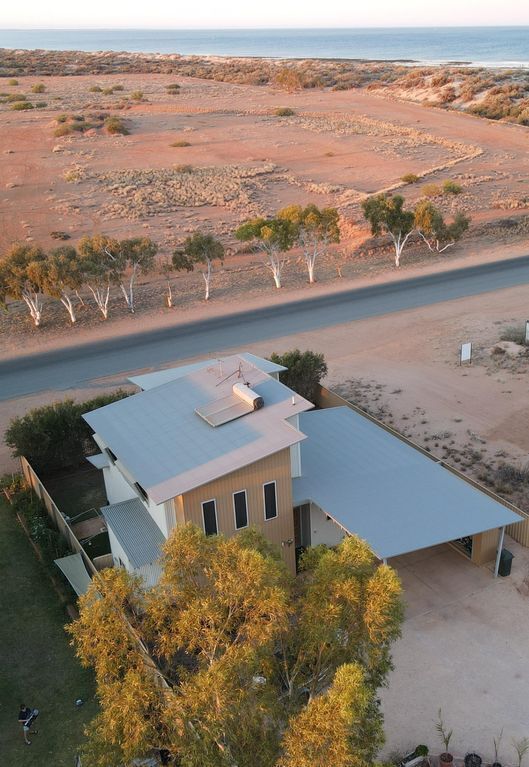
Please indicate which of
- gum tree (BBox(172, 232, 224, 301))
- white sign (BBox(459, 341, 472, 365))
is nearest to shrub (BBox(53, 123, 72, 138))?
gum tree (BBox(172, 232, 224, 301))

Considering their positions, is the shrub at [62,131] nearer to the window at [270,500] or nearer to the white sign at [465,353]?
the white sign at [465,353]

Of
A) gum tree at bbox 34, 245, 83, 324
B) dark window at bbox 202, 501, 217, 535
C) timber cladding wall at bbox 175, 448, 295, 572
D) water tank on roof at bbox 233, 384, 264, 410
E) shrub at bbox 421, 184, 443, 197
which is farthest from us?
shrub at bbox 421, 184, 443, 197

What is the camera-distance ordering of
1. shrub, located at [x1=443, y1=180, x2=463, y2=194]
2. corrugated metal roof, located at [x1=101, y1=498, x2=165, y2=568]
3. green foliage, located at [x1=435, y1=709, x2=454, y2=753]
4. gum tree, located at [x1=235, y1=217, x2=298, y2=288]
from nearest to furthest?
green foliage, located at [x1=435, y1=709, x2=454, y2=753] → corrugated metal roof, located at [x1=101, y1=498, x2=165, y2=568] → gum tree, located at [x1=235, y1=217, x2=298, y2=288] → shrub, located at [x1=443, y1=180, x2=463, y2=194]

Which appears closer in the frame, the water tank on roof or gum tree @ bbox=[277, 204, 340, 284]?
the water tank on roof

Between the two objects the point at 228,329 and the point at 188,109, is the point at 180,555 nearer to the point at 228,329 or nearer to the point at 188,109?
the point at 228,329

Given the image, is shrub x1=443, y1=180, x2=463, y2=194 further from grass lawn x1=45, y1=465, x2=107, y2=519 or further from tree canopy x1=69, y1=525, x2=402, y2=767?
tree canopy x1=69, y1=525, x2=402, y2=767

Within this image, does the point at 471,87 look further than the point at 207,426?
Yes

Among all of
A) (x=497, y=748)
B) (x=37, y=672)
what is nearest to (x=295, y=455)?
(x=37, y=672)

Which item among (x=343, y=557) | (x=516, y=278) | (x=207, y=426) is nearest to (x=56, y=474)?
(x=207, y=426)
